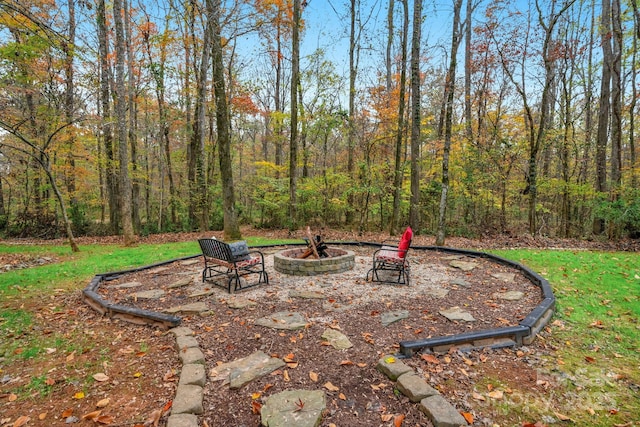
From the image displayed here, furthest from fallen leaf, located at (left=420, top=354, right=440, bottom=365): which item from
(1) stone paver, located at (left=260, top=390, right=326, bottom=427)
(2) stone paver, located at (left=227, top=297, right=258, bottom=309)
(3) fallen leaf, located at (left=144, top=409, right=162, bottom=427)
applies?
(2) stone paver, located at (left=227, top=297, right=258, bottom=309)

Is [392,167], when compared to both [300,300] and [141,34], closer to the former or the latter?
[300,300]

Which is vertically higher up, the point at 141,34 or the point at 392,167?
the point at 141,34

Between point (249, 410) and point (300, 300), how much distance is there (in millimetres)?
2223

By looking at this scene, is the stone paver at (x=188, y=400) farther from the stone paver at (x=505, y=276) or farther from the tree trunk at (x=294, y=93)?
the tree trunk at (x=294, y=93)

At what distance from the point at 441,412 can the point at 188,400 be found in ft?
5.67

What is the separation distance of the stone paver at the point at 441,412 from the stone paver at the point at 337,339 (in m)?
1.00

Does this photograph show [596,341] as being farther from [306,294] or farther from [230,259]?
[230,259]

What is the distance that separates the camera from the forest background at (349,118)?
923cm

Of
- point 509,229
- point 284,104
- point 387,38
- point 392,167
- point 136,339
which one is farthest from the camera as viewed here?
point 284,104

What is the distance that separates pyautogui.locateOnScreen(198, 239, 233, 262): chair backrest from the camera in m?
4.74

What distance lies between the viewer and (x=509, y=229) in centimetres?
1060

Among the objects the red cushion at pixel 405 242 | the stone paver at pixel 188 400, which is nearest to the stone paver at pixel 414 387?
the stone paver at pixel 188 400

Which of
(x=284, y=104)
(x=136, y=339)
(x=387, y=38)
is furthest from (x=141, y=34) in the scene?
(x=136, y=339)

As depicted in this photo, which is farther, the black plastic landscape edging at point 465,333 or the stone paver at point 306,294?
the stone paver at point 306,294
